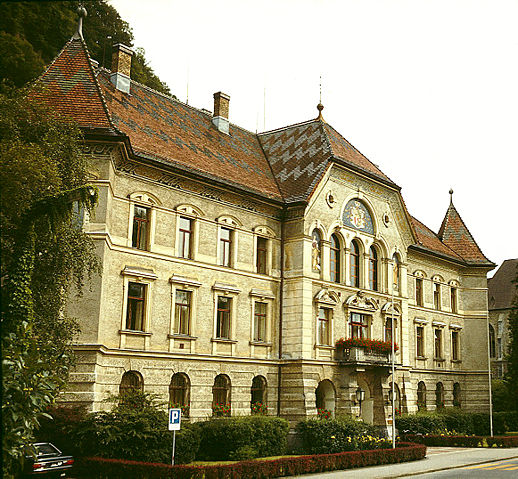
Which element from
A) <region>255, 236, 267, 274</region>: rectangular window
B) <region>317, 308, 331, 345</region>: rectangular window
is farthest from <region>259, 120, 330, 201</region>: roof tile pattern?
<region>317, 308, 331, 345</region>: rectangular window

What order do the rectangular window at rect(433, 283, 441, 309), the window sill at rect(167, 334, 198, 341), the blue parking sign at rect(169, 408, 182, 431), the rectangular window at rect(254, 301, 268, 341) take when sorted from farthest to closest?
the rectangular window at rect(433, 283, 441, 309), the rectangular window at rect(254, 301, 268, 341), the window sill at rect(167, 334, 198, 341), the blue parking sign at rect(169, 408, 182, 431)

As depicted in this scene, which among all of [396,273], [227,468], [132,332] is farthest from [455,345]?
[227,468]

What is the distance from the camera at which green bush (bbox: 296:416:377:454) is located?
29.7m

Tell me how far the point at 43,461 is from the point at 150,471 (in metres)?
3.30

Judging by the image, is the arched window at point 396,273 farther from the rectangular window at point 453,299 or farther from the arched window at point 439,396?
the rectangular window at point 453,299

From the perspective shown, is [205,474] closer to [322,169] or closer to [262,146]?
[322,169]

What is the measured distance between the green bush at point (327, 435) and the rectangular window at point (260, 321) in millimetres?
4685

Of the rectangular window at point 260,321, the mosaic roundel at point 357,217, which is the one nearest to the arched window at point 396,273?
the mosaic roundel at point 357,217

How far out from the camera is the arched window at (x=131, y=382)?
2586cm

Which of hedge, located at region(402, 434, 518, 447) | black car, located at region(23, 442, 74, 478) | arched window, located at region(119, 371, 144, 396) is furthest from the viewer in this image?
hedge, located at region(402, 434, 518, 447)

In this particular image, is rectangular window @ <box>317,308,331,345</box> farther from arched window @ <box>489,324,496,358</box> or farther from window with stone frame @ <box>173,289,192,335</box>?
arched window @ <box>489,324,496,358</box>

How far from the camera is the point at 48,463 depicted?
20078 millimetres

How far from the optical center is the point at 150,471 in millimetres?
20500

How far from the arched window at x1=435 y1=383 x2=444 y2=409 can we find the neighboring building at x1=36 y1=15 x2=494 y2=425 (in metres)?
2.27
